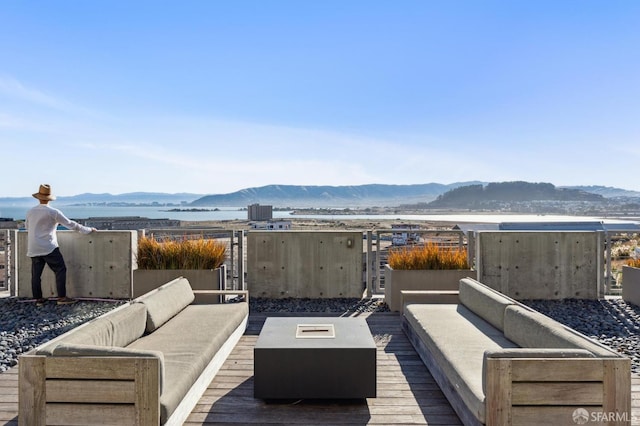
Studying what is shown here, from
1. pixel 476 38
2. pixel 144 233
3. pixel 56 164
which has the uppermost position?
pixel 476 38

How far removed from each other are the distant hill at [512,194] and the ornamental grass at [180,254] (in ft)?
456

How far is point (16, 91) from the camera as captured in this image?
10867mm

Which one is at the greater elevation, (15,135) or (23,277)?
(15,135)

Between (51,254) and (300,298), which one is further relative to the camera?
(300,298)

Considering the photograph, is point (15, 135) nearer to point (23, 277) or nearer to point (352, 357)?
point (23, 277)

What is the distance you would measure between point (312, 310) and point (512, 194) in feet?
465

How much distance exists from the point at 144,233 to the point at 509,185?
142383 mm

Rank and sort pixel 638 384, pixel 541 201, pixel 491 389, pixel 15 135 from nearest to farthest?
1. pixel 491 389
2. pixel 638 384
3. pixel 15 135
4. pixel 541 201

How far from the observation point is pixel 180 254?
235 inches

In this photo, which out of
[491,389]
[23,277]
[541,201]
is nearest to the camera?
[491,389]

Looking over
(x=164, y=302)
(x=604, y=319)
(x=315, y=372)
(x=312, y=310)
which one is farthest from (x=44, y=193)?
(x=604, y=319)

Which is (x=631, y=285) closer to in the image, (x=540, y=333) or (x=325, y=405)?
(x=540, y=333)

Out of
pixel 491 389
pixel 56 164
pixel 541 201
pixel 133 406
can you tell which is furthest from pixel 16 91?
pixel 541 201

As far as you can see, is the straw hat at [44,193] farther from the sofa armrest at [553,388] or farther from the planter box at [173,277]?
the sofa armrest at [553,388]
